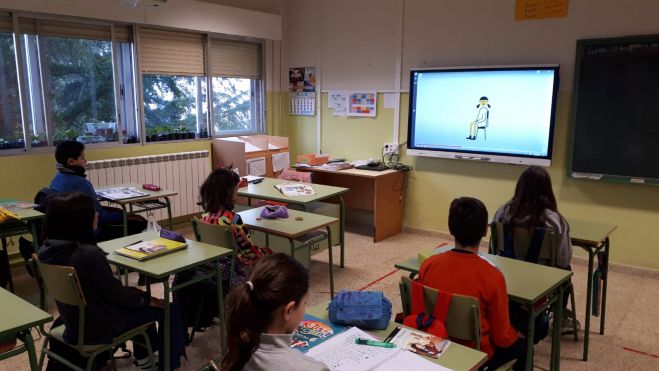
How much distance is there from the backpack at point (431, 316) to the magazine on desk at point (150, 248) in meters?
1.39

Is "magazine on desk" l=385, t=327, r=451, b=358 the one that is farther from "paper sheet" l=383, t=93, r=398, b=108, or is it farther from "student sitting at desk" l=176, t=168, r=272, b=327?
"paper sheet" l=383, t=93, r=398, b=108

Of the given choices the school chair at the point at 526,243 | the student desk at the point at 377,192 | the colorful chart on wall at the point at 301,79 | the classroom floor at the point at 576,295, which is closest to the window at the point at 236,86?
the colorful chart on wall at the point at 301,79

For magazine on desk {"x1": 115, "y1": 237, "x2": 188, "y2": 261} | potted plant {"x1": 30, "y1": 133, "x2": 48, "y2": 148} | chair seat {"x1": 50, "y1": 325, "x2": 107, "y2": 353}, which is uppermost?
potted plant {"x1": 30, "y1": 133, "x2": 48, "y2": 148}

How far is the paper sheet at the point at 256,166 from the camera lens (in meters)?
5.78

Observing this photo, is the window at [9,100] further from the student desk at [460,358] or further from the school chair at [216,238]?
the student desk at [460,358]

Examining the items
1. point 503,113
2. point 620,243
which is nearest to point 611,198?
point 620,243

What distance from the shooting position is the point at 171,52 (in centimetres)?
566

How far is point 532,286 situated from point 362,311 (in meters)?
0.91

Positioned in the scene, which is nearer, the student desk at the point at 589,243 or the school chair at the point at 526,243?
the school chair at the point at 526,243

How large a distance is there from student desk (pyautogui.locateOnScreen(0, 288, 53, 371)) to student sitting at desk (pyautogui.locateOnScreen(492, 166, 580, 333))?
8.07ft

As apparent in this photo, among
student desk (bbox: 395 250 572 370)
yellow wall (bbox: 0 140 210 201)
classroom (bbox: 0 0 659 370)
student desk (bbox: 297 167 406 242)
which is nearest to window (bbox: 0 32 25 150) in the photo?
classroom (bbox: 0 0 659 370)

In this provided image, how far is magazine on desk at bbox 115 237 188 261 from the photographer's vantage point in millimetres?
2615

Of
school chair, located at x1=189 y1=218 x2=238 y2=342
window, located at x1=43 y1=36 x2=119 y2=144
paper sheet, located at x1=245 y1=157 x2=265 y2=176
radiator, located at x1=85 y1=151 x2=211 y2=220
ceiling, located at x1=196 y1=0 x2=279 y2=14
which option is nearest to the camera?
school chair, located at x1=189 y1=218 x2=238 y2=342

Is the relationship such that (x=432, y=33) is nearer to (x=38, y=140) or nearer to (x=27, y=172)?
(x=38, y=140)
